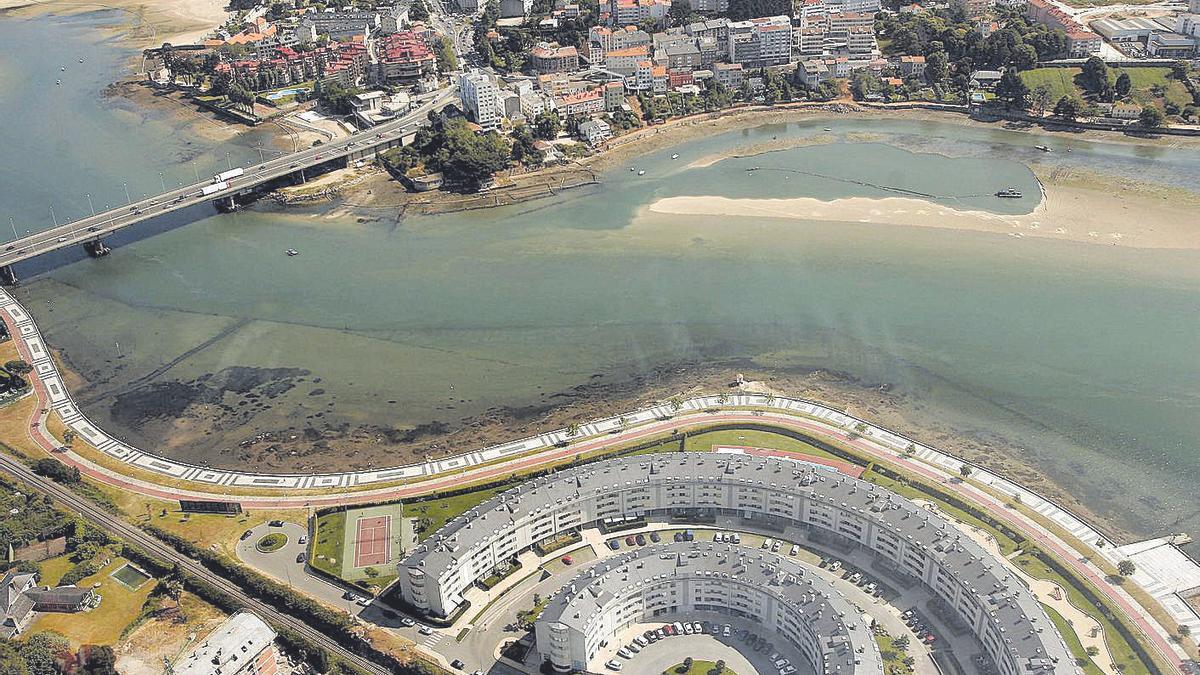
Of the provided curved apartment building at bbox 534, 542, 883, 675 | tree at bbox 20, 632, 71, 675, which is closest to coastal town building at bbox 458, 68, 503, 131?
curved apartment building at bbox 534, 542, 883, 675

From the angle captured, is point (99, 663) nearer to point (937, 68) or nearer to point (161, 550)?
point (161, 550)

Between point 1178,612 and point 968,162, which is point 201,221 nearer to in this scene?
point 968,162

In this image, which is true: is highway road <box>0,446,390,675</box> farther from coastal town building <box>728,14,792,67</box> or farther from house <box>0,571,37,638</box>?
coastal town building <box>728,14,792,67</box>

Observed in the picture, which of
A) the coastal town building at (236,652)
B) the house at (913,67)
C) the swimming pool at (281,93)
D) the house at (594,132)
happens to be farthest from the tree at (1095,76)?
the coastal town building at (236,652)

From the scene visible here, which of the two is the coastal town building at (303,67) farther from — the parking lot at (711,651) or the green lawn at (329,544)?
the parking lot at (711,651)

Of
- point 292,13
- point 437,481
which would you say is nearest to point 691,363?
point 437,481

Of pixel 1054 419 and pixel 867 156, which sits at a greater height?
pixel 867 156
